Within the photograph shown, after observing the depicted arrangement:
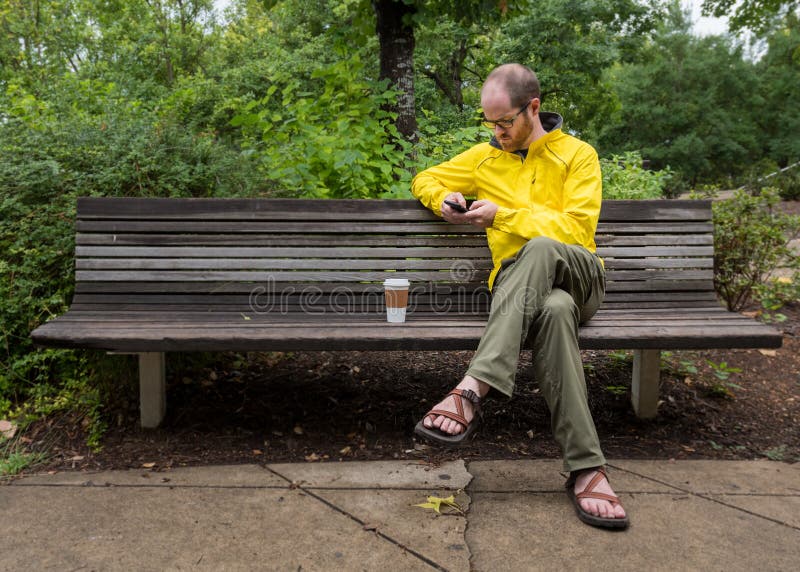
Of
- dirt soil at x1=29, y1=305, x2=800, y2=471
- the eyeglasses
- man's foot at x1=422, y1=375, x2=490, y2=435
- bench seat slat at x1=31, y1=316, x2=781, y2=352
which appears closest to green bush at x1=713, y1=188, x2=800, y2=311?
dirt soil at x1=29, y1=305, x2=800, y2=471

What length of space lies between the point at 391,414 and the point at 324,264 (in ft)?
2.71

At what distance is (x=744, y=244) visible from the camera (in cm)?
436

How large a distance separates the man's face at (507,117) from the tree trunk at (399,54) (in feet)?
6.25

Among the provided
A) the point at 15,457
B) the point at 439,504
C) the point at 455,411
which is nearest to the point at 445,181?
the point at 455,411

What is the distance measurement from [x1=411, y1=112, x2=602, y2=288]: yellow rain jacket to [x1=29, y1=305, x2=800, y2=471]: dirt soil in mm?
850

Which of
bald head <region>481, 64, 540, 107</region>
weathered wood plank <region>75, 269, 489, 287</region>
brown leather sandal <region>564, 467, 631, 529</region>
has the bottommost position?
brown leather sandal <region>564, 467, 631, 529</region>

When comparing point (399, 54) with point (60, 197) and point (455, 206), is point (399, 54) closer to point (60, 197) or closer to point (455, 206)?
point (455, 206)

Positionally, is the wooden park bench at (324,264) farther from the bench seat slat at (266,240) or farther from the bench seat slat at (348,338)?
the bench seat slat at (348,338)

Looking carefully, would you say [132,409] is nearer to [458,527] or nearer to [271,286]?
[271,286]

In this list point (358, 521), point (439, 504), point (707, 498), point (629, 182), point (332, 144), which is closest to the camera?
point (358, 521)

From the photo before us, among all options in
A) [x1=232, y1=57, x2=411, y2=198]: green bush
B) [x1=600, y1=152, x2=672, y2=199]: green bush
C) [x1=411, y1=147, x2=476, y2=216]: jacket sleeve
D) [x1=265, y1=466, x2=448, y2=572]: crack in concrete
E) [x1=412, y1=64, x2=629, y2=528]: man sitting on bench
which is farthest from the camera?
[x1=600, y1=152, x2=672, y2=199]: green bush

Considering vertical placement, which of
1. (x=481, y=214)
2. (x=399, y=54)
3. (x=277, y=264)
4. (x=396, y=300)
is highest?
(x=399, y=54)

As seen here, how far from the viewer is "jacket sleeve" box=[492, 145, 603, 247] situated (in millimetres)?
2766

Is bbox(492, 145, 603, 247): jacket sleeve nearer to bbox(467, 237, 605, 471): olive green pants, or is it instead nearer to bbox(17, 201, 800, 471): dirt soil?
bbox(467, 237, 605, 471): olive green pants
